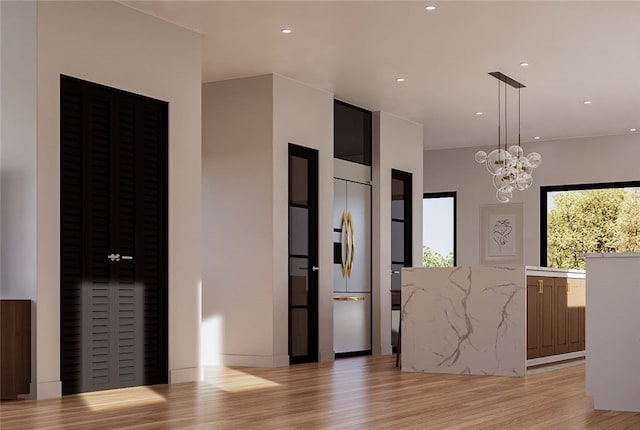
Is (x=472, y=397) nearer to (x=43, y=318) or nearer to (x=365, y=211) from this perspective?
(x=43, y=318)

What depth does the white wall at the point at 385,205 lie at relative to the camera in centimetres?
1044

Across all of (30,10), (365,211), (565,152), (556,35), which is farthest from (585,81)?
(30,10)

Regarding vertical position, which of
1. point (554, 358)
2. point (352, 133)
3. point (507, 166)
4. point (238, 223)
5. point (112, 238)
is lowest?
point (554, 358)

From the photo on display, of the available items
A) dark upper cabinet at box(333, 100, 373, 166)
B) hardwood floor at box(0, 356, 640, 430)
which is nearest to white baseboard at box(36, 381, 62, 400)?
hardwood floor at box(0, 356, 640, 430)

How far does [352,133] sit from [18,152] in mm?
5116

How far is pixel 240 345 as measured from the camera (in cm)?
868

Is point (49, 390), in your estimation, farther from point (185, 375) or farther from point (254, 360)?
point (254, 360)

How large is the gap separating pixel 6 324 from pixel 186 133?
7.29 feet

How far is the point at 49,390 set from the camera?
5.78m

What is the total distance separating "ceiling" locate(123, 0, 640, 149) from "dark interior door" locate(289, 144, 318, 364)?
0.92 metres

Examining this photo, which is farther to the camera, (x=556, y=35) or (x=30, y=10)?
(x=556, y=35)

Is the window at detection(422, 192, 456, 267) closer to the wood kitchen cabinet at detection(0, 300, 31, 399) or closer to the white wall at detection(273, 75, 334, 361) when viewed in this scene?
the white wall at detection(273, 75, 334, 361)

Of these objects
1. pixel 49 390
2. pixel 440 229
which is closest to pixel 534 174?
pixel 440 229

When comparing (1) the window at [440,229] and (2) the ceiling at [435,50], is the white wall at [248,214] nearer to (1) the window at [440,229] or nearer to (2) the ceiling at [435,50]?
(2) the ceiling at [435,50]
